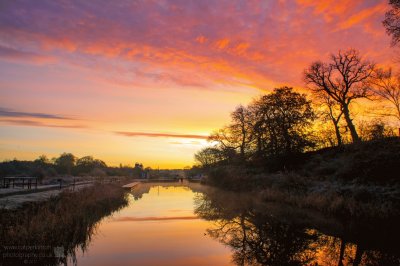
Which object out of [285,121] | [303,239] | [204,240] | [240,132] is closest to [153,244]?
[204,240]

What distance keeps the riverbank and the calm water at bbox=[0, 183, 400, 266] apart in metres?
1.40

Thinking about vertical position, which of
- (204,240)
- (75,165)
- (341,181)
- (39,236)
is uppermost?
(75,165)

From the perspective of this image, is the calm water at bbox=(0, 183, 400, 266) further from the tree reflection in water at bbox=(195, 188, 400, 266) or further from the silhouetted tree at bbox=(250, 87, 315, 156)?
the silhouetted tree at bbox=(250, 87, 315, 156)

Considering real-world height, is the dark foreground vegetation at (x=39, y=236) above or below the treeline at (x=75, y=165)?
below

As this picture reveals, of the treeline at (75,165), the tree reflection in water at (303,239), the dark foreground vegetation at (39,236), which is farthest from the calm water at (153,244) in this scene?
the treeline at (75,165)

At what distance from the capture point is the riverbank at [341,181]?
20.0 metres

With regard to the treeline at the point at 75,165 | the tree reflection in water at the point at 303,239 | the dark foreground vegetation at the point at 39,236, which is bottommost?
the tree reflection in water at the point at 303,239

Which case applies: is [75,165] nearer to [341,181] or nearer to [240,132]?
[240,132]

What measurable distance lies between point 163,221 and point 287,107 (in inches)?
1146

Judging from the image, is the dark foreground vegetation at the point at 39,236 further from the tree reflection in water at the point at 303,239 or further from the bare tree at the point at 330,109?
the bare tree at the point at 330,109

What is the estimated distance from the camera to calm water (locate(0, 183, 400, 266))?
37.4 feet

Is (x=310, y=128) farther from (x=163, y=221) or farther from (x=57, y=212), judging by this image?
(x=57, y=212)

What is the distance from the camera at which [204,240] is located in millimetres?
15477

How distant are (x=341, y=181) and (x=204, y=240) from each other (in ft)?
Result: 52.3
